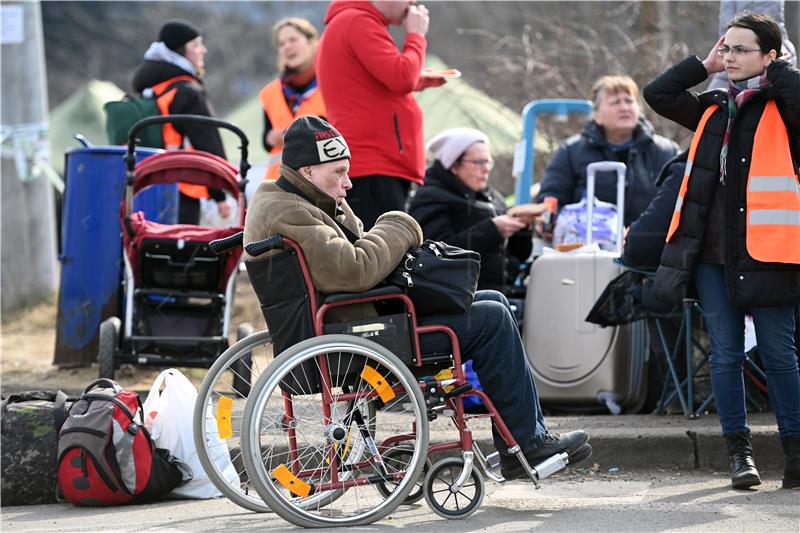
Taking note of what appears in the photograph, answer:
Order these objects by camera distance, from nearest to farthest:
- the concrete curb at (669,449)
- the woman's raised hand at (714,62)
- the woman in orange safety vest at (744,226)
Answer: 1. the woman in orange safety vest at (744,226)
2. the woman's raised hand at (714,62)
3. the concrete curb at (669,449)

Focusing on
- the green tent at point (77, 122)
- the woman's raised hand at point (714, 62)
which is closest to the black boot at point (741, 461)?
the woman's raised hand at point (714, 62)

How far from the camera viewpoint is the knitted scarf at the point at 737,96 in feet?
17.9

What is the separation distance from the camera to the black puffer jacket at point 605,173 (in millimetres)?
7699

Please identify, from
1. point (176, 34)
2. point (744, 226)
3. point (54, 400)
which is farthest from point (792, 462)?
point (176, 34)

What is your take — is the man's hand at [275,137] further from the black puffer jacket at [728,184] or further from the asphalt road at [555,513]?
the asphalt road at [555,513]

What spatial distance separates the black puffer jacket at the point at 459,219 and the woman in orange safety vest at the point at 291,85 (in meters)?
1.56

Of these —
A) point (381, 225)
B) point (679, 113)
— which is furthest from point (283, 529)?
point (679, 113)

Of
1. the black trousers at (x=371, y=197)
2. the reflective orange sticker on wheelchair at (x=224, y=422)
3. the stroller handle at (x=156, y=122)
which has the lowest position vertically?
the reflective orange sticker on wheelchair at (x=224, y=422)

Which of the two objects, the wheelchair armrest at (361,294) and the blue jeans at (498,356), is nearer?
the wheelchair armrest at (361,294)

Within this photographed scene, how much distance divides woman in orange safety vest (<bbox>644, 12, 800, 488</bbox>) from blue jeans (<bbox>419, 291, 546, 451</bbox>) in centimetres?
102

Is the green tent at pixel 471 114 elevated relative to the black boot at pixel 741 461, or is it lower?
elevated

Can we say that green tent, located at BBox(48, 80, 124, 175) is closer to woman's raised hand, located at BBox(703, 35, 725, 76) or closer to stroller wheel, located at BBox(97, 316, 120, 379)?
stroller wheel, located at BBox(97, 316, 120, 379)

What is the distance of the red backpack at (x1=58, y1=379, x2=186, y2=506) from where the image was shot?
5.28 meters

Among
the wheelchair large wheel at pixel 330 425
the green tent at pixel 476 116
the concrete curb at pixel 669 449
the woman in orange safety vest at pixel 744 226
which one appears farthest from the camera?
the green tent at pixel 476 116
